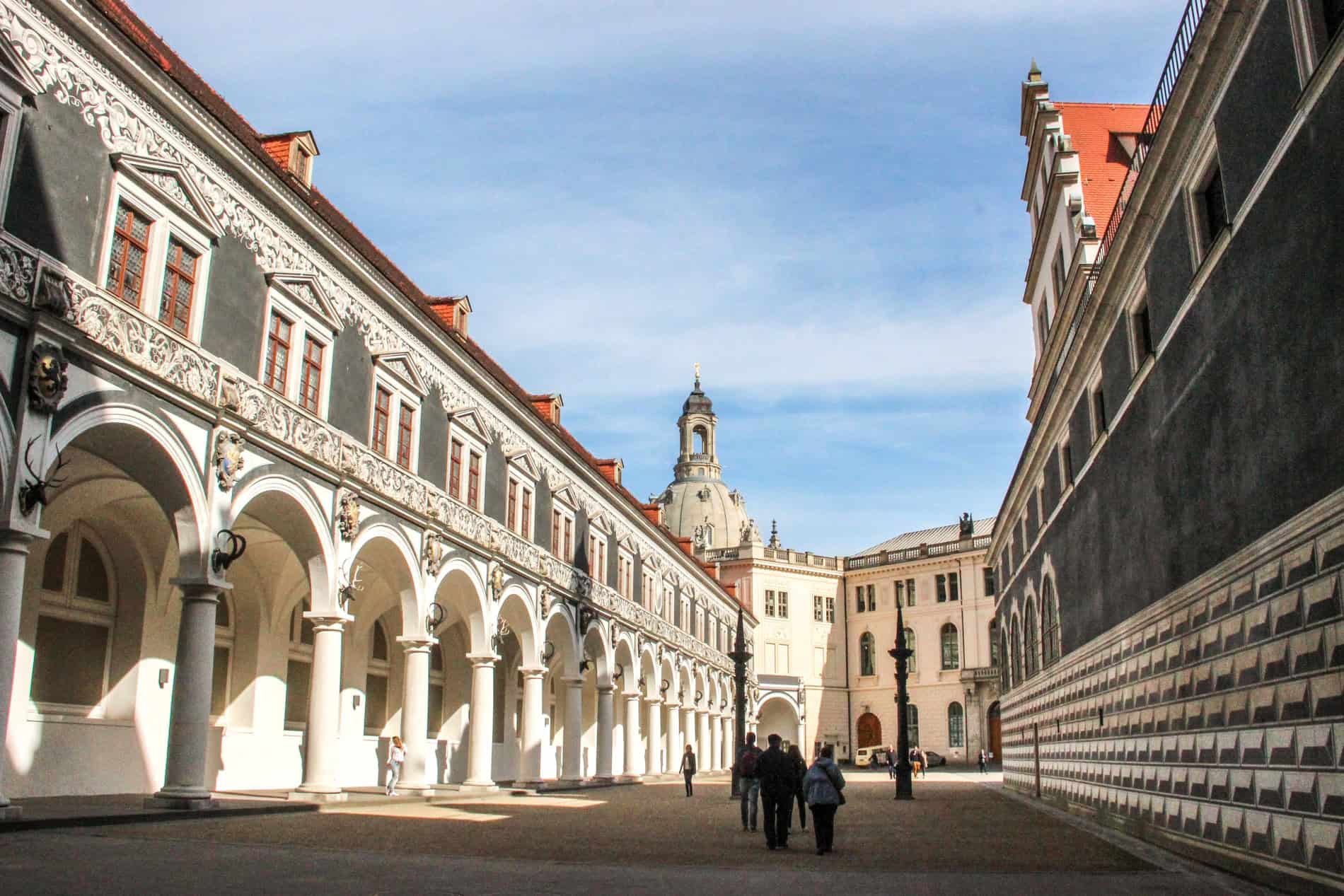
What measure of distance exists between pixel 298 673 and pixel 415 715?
10.3 feet

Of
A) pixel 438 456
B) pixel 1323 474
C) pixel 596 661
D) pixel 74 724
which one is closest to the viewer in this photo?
pixel 1323 474

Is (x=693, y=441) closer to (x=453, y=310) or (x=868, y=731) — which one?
(x=868, y=731)

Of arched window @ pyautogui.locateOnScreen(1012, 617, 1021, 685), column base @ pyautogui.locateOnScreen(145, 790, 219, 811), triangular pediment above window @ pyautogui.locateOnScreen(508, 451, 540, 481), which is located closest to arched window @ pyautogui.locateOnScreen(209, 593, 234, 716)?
column base @ pyautogui.locateOnScreen(145, 790, 219, 811)

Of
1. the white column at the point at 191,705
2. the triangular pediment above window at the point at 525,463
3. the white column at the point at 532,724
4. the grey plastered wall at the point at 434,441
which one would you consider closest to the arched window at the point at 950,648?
the white column at the point at 532,724

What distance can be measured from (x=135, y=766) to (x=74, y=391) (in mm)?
8568

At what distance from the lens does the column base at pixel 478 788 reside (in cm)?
2581

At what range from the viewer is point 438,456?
2531cm

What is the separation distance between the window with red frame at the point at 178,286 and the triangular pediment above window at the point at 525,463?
1316 cm

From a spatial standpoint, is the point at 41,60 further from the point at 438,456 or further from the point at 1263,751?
the point at 1263,751

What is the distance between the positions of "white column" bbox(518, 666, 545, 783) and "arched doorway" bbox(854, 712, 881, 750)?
4719 centimetres

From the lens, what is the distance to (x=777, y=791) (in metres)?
14.5

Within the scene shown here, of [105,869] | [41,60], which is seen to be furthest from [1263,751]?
[41,60]

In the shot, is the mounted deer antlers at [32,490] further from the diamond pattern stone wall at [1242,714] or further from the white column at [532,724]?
the white column at [532,724]

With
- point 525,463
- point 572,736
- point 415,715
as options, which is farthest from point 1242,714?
point 572,736
